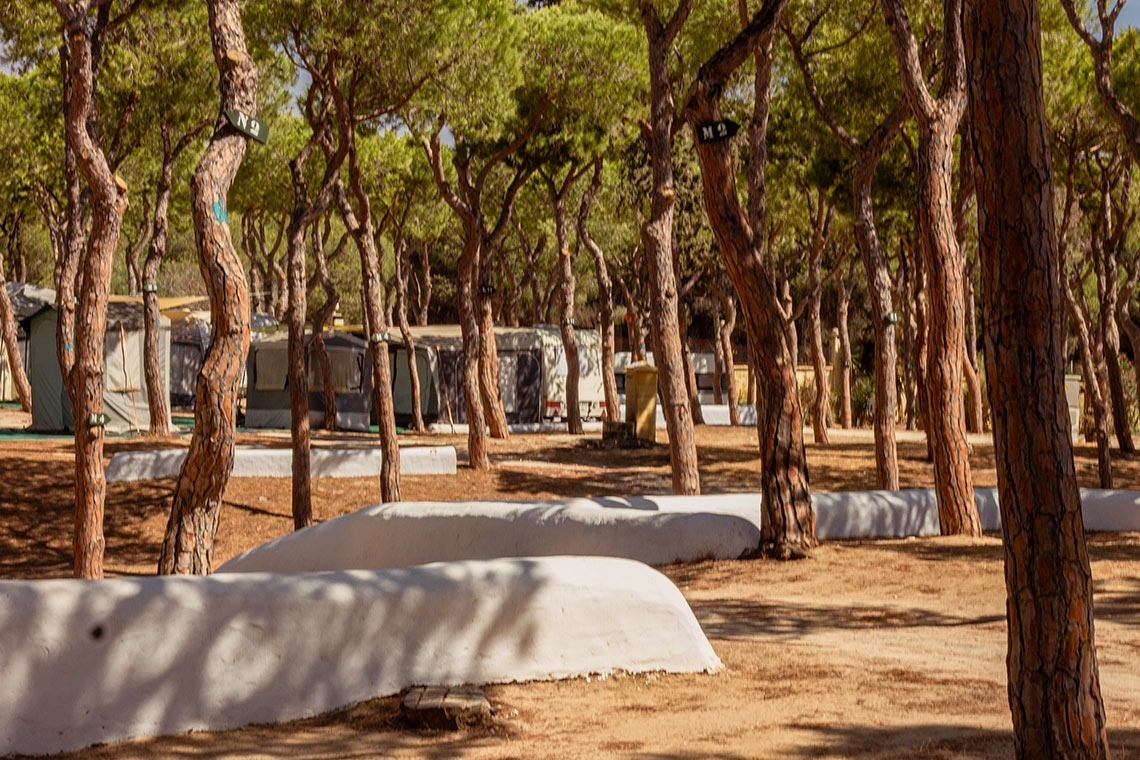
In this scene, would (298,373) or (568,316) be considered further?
(568,316)

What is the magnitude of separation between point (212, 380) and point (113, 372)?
1621 centimetres

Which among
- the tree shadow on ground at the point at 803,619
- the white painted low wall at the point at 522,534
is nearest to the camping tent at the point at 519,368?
the white painted low wall at the point at 522,534

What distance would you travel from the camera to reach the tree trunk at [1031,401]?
4.04m

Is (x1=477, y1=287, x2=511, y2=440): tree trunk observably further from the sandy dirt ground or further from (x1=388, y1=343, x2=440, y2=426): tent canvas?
the sandy dirt ground

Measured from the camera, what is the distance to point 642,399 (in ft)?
72.1

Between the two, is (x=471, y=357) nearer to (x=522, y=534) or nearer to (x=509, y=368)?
(x=522, y=534)

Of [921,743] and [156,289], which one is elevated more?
[156,289]

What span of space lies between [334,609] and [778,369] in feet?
16.7

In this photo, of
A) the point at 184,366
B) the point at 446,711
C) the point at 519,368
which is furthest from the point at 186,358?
the point at 446,711

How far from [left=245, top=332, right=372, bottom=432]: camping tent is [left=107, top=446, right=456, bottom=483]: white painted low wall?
33.3 ft

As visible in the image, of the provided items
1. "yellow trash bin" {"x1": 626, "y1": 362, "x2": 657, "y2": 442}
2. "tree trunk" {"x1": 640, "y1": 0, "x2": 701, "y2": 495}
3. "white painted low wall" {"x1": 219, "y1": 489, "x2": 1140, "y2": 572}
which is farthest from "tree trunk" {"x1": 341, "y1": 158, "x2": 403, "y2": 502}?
"yellow trash bin" {"x1": 626, "y1": 362, "x2": 657, "y2": 442}

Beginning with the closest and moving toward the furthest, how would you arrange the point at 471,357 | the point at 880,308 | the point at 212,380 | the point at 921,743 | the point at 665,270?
the point at 921,743
the point at 212,380
the point at 665,270
the point at 880,308
the point at 471,357

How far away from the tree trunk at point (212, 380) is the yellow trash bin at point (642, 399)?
44.2ft

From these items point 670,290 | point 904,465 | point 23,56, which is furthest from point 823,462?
point 23,56
